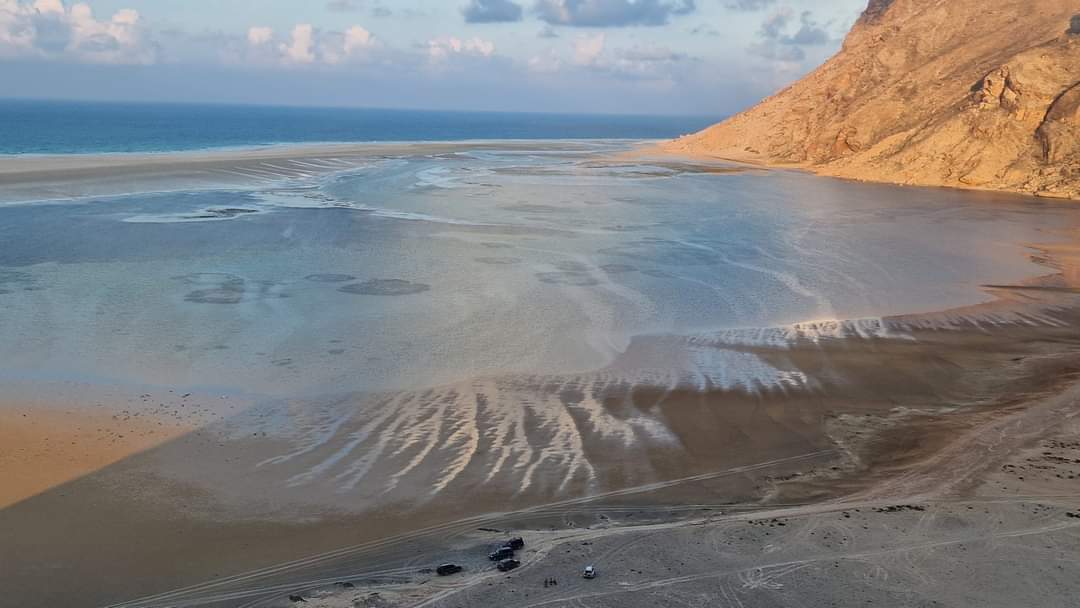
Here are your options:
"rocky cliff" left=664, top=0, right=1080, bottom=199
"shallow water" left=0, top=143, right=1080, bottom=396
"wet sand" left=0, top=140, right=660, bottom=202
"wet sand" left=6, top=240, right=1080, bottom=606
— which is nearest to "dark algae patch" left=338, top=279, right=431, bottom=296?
"shallow water" left=0, top=143, right=1080, bottom=396

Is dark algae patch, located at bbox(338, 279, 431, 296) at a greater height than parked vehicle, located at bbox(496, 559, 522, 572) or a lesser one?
greater

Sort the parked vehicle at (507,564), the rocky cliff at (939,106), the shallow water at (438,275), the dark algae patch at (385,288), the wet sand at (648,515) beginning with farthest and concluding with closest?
the rocky cliff at (939,106)
the dark algae patch at (385,288)
the shallow water at (438,275)
the parked vehicle at (507,564)
the wet sand at (648,515)

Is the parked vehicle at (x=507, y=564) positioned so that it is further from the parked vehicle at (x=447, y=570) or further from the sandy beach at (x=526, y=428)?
the parked vehicle at (x=447, y=570)

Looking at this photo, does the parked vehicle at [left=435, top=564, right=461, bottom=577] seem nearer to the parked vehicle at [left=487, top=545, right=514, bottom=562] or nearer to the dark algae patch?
the parked vehicle at [left=487, top=545, right=514, bottom=562]

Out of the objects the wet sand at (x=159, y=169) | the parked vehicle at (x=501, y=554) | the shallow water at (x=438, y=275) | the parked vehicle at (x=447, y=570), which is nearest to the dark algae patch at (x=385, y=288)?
the shallow water at (x=438, y=275)

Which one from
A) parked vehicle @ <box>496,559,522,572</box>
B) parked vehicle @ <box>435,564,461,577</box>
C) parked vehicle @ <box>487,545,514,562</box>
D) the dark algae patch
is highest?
the dark algae patch

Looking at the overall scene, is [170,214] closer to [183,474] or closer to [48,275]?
[48,275]

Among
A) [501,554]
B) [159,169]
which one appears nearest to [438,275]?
[501,554]
